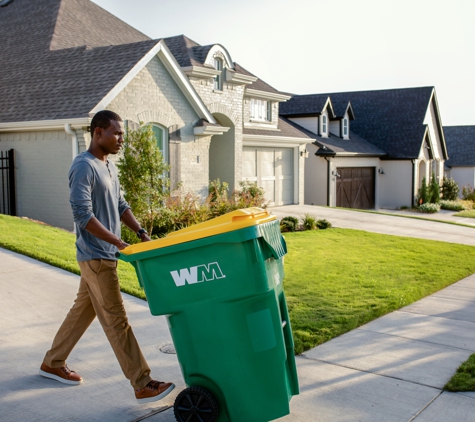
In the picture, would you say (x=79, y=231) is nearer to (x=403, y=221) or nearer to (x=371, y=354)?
(x=371, y=354)

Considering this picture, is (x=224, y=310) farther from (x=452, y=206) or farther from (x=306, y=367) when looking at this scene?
(x=452, y=206)

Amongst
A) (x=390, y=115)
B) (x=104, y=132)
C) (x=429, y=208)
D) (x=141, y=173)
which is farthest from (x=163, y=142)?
(x=390, y=115)

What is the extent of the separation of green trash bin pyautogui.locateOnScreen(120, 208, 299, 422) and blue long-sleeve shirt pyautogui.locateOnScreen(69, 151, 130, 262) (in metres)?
0.46

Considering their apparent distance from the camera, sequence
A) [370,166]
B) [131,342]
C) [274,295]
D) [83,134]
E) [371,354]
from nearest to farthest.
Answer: [274,295]
[131,342]
[371,354]
[83,134]
[370,166]

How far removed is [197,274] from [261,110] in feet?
63.8

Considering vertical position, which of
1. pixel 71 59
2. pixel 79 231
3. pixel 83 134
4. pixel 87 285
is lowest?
pixel 87 285

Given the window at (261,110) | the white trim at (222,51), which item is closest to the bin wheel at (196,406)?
the white trim at (222,51)

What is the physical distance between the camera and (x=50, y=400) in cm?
412

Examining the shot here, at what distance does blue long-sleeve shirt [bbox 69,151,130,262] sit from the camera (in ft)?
12.6

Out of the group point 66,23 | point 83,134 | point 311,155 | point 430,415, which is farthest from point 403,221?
point 430,415

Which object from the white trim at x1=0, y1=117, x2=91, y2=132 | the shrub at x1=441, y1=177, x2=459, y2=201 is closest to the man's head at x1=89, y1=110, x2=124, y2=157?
the white trim at x1=0, y1=117, x2=91, y2=132

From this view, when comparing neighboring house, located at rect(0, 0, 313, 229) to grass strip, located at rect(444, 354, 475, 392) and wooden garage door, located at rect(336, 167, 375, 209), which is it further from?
grass strip, located at rect(444, 354, 475, 392)

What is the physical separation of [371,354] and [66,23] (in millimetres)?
15837

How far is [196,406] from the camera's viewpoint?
3598 mm
